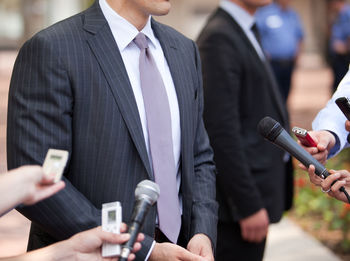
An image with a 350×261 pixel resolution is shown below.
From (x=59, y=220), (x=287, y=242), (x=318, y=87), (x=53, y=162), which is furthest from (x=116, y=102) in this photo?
(x=318, y=87)

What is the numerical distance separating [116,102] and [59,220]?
479 mm

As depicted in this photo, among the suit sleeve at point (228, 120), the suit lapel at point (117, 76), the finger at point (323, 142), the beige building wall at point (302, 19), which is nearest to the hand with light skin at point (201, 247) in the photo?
the suit lapel at point (117, 76)

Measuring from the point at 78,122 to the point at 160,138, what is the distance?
33 centimetres

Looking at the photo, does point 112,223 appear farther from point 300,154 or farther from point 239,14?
point 239,14

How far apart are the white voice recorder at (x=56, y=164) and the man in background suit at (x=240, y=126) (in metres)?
1.96

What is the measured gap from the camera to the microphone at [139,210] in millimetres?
1912

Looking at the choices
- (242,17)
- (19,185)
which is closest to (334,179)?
(19,185)

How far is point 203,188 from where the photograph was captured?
9.33 feet

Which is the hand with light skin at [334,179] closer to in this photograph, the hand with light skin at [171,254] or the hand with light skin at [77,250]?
the hand with light skin at [171,254]

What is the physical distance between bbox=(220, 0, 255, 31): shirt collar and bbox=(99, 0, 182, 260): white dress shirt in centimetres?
128

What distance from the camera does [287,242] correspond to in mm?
6184

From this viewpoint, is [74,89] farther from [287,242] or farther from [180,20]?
[180,20]

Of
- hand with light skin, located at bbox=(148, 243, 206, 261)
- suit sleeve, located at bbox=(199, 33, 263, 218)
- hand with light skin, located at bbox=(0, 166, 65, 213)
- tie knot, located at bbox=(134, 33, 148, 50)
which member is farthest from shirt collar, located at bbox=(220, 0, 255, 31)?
hand with light skin, located at bbox=(0, 166, 65, 213)

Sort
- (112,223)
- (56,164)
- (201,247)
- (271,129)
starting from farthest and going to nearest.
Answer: (201,247)
(271,129)
(112,223)
(56,164)
